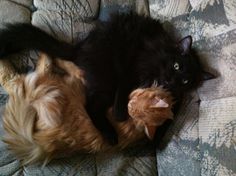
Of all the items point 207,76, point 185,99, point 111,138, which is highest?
point 207,76

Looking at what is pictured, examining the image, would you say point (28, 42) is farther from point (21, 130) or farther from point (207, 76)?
point (207, 76)

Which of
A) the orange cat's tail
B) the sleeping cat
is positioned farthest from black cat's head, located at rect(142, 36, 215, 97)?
the orange cat's tail

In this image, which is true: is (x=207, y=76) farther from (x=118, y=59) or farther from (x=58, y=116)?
(x=58, y=116)

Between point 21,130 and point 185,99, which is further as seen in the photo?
point 185,99

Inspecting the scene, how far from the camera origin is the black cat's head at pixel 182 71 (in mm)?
1479

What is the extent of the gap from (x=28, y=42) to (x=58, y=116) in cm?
35

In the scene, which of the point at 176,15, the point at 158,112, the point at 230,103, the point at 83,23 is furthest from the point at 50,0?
the point at 230,103

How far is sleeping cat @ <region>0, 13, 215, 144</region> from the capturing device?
1.48 m

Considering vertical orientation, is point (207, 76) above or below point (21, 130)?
above

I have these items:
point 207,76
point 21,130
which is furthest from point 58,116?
point 207,76

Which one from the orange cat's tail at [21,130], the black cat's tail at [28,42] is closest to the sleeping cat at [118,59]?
the black cat's tail at [28,42]

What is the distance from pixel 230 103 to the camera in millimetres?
1330

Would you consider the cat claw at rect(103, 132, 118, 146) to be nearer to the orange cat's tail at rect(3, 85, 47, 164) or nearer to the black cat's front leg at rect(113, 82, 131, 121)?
the black cat's front leg at rect(113, 82, 131, 121)

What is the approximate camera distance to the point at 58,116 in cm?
144
